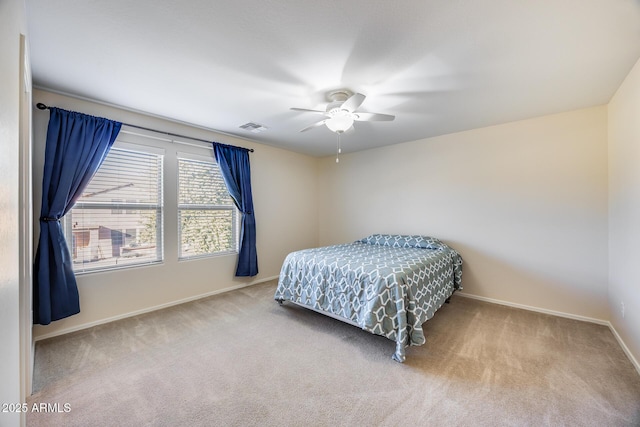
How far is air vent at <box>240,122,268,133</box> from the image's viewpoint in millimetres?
3433

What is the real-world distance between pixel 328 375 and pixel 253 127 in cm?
306

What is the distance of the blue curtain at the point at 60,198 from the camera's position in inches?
91.3

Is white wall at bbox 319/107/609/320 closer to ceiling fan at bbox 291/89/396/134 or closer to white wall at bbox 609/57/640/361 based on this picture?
white wall at bbox 609/57/640/361

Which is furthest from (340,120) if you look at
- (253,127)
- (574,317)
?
(574,317)

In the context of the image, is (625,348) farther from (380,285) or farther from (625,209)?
(380,285)

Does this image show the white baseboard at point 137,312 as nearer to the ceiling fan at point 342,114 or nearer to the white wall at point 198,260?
the white wall at point 198,260

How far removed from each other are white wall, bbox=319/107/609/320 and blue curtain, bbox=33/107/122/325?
3.37 metres

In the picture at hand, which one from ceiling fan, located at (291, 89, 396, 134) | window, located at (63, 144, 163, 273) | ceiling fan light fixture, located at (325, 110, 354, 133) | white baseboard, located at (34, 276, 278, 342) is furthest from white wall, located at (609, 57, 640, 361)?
window, located at (63, 144, 163, 273)

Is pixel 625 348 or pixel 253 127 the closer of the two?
pixel 625 348

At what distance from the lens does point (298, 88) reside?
2406 mm

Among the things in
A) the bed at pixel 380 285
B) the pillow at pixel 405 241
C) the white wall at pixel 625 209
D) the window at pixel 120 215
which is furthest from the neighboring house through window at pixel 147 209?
the white wall at pixel 625 209

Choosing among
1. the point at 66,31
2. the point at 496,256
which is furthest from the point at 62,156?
the point at 496,256

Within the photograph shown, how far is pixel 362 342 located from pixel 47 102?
3.83 meters

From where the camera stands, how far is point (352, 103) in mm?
2232
